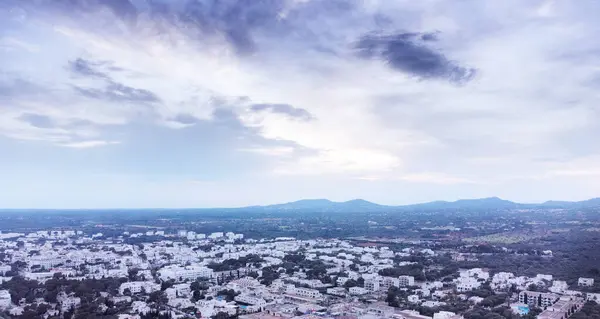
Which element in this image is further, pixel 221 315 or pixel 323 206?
pixel 323 206

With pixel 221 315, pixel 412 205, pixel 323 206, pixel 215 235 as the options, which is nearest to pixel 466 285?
pixel 221 315

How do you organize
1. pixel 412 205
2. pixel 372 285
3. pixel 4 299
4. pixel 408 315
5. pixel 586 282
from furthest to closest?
1. pixel 412 205
2. pixel 372 285
3. pixel 586 282
4. pixel 4 299
5. pixel 408 315

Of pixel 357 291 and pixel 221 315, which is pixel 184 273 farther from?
pixel 357 291

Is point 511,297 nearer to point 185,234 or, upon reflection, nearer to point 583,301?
point 583,301

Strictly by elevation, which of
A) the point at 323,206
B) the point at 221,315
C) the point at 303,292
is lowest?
the point at 221,315

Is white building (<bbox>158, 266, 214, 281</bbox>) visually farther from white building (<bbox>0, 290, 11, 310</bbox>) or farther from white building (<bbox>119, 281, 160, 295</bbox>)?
white building (<bbox>0, 290, 11, 310</bbox>)

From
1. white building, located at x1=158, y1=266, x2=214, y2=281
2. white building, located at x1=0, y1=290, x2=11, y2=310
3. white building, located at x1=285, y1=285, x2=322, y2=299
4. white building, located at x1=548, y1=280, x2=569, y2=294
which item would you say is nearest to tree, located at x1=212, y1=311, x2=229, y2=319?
white building, located at x1=285, y1=285, x2=322, y2=299

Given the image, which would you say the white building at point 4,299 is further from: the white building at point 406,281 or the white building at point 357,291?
the white building at point 406,281

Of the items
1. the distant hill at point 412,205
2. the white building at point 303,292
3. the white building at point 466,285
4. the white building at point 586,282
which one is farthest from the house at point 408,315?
the distant hill at point 412,205

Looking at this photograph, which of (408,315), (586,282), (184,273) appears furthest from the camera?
(184,273)
